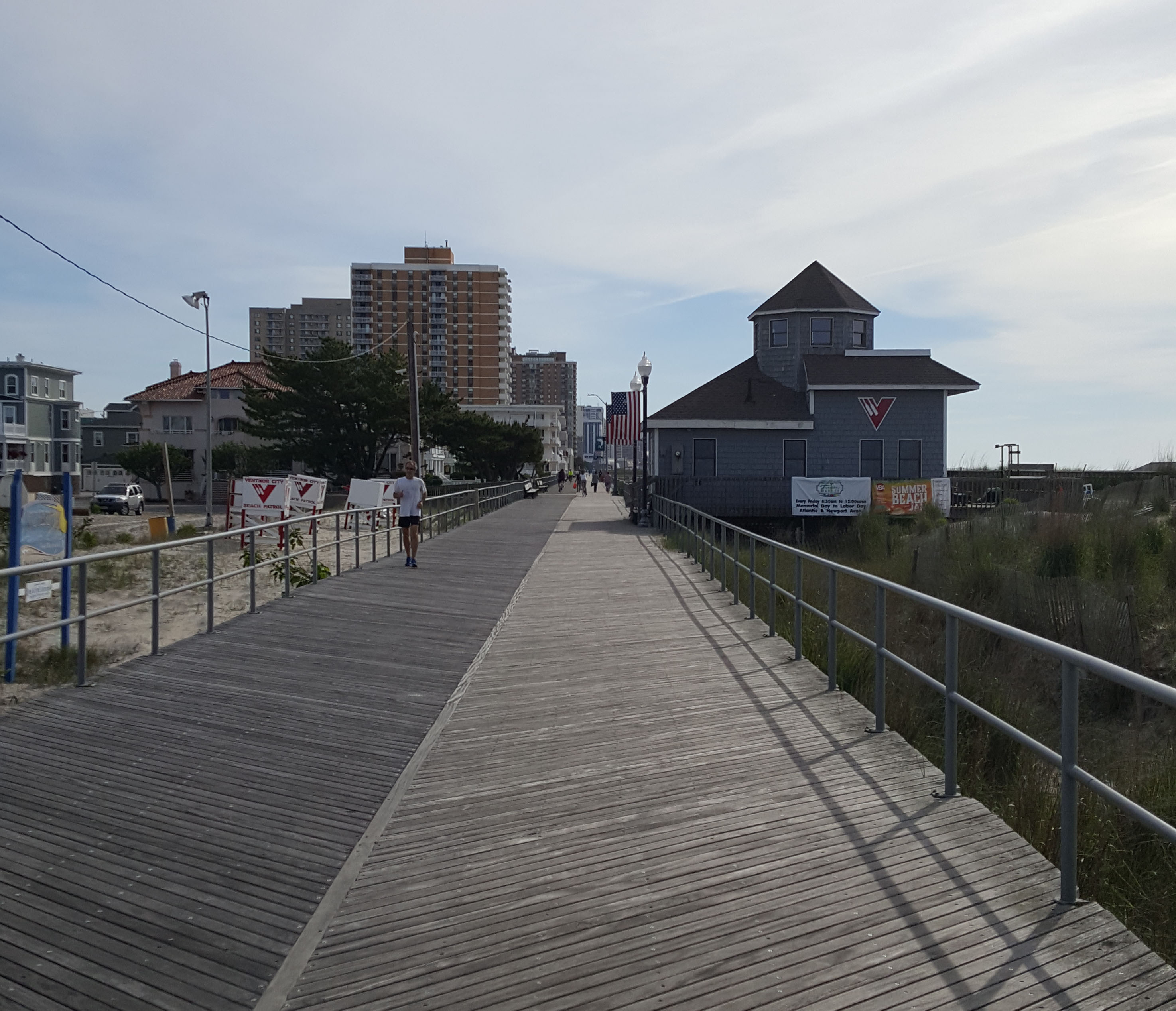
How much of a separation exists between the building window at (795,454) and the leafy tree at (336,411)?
2428 cm

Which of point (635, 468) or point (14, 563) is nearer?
point (14, 563)

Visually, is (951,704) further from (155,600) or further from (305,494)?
(305,494)

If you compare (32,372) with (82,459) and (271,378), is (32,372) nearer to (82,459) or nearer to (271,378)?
(82,459)

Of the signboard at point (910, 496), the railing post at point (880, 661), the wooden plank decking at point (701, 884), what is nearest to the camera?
the wooden plank decking at point (701, 884)

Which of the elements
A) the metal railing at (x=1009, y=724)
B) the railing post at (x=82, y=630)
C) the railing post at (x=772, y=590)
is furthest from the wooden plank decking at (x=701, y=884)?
the railing post at (x=82, y=630)

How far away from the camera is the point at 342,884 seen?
183 inches

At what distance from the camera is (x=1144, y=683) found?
12.5 feet

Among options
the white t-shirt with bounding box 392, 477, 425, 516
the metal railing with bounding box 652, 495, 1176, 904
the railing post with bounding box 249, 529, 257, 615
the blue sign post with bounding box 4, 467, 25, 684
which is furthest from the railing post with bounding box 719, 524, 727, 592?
the blue sign post with bounding box 4, 467, 25, 684

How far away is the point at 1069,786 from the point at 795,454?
107 ft

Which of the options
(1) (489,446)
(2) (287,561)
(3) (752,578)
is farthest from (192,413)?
(3) (752,578)

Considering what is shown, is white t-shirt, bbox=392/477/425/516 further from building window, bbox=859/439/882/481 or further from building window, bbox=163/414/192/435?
building window, bbox=163/414/192/435

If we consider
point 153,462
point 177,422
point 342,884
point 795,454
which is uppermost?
point 177,422

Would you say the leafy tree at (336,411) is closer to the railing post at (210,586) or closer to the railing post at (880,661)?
the railing post at (210,586)

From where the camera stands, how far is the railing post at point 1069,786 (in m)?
4.25
